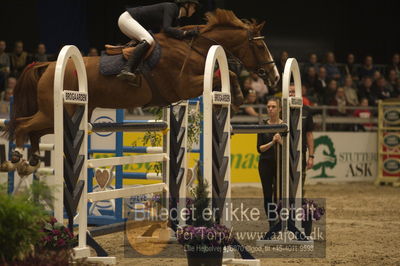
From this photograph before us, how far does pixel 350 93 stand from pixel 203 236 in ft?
40.7

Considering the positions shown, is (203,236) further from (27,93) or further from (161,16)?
(161,16)

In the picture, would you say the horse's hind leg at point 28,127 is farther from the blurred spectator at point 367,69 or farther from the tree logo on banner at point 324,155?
the blurred spectator at point 367,69

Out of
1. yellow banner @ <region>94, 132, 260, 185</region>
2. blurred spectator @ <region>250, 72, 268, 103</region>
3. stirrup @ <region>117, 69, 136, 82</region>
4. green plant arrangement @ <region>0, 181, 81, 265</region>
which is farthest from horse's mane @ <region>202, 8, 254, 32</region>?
blurred spectator @ <region>250, 72, 268, 103</region>

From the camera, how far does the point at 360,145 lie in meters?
15.2

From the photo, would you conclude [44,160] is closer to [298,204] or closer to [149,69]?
[149,69]

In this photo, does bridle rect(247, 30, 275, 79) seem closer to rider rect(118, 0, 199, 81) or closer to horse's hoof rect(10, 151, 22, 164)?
rider rect(118, 0, 199, 81)

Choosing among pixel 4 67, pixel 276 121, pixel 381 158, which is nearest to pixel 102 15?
pixel 4 67

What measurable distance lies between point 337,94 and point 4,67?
715cm

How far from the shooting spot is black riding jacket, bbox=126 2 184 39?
6.82 m

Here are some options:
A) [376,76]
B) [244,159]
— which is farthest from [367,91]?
[244,159]

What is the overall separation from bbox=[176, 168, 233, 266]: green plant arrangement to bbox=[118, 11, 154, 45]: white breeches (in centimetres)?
234

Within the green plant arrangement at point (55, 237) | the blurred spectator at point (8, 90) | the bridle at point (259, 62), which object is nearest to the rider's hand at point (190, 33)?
the bridle at point (259, 62)

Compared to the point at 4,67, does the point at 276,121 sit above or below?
below

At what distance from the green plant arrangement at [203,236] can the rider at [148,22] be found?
81.7 inches
